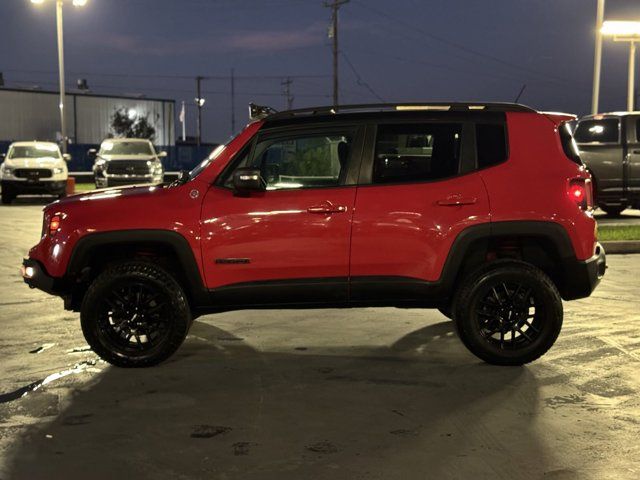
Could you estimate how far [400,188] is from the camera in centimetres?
631

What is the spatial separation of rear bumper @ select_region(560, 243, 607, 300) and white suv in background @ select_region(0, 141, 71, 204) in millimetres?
21079

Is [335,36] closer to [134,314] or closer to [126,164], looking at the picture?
[126,164]

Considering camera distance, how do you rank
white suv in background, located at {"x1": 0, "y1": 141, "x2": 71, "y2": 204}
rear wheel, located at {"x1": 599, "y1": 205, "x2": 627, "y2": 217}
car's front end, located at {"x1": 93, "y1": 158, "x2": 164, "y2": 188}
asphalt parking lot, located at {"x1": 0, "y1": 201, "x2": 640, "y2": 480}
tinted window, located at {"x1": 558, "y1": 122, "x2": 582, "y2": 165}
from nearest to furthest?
asphalt parking lot, located at {"x1": 0, "y1": 201, "x2": 640, "y2": 480}
tinted window, located at {"x1": 558, "y1": 122, "x2": 582, "y2": 165}
rear wheel, located at {"x1": 599, "y1": 205, "x2": 627, "y2": 217}
white suv in background, located at {"x1": 0, "y1": 141, "x2": 71, "y2": 204}
car's front end, located at {"x1": 93, "y1": 158, "x2": 164, "y2": 188}

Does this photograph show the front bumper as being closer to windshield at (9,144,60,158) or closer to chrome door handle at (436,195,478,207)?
chrome door handle at (436,195,478,207)

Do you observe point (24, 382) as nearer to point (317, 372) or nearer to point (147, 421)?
point (147, 421)

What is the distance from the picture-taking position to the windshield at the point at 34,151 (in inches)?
1017

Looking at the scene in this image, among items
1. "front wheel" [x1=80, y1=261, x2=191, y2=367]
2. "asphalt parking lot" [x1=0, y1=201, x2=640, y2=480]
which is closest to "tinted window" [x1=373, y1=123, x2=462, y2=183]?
"asphalt parking lot" [x1=0, y1=201, x2=640, y2=480]

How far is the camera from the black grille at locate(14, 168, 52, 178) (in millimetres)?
24734

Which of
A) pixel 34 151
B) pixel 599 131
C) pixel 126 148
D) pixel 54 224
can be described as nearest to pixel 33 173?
pixel 34 151

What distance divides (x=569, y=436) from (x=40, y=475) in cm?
288

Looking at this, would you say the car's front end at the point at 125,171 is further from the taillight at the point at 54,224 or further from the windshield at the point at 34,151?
the taillight at the point at 54,224

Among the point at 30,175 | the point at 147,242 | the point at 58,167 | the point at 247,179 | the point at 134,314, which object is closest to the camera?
the point at 247,179

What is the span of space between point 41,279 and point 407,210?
9.33ft

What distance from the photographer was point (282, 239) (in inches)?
246
